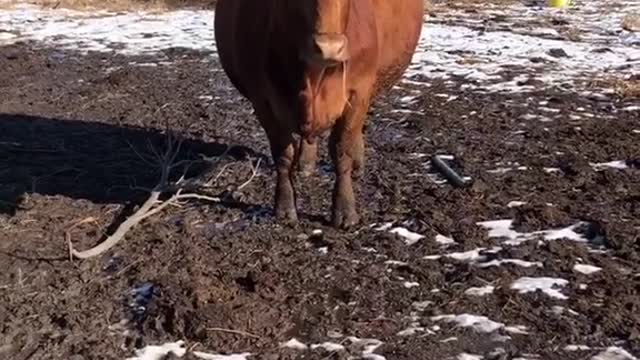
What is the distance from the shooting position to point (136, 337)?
384 centimetres

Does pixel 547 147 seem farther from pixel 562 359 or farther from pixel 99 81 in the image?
pixel 99 81

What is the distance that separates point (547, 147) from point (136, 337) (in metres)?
3.52

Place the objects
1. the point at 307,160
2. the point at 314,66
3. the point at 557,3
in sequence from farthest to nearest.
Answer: the point at 557,3, the point at 307,160, the point at 314,66

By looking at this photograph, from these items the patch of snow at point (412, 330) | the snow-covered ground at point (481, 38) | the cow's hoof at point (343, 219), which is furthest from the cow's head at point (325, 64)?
the snow-covered ground at point (481, 38)

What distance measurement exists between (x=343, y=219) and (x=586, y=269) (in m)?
1.28

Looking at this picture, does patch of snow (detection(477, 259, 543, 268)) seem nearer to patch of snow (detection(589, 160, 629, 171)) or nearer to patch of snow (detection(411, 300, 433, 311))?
patch of snow (detection(411, 300, 433, 311))

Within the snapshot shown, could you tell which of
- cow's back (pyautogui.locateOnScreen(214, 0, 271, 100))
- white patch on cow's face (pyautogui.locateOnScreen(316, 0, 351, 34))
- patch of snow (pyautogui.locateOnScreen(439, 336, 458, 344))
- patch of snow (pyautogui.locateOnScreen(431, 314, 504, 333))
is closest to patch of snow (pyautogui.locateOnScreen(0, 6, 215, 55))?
cow's back (pyautogui.locateOnScreen(214, 0, 271, 100))

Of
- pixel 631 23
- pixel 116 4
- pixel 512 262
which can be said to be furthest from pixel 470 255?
pixel 116 4

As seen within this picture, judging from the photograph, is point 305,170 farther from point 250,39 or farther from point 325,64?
point 325,64

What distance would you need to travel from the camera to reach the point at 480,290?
421 centimetres

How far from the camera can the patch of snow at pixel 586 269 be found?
438 cm

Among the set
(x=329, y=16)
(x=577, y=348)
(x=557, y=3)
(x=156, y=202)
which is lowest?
(x=557, y=3)

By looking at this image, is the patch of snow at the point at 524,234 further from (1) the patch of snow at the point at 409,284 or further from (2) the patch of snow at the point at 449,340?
(2) the patch of snow at the point at 449,340

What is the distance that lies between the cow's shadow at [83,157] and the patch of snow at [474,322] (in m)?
1.87
